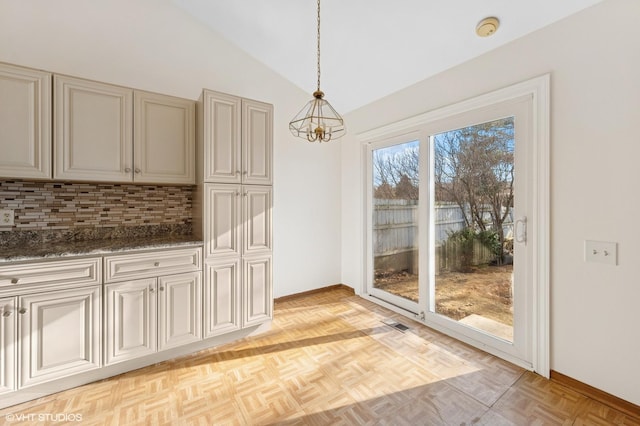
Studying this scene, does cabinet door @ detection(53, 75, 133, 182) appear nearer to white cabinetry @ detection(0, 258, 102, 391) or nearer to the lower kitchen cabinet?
white cabinetry @ detection(0, 258, 102, 391)

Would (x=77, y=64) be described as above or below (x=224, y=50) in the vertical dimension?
below

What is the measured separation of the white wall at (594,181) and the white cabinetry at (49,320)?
10.3 ft

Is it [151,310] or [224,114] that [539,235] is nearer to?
[224,114]

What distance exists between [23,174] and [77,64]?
1095 millimetres

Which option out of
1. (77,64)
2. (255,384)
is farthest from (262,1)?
(255,384)

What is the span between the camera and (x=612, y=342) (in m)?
1.70

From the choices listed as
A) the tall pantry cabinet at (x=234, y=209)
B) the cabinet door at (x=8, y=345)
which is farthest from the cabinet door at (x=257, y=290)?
the cabinet door at (x=8, y=345)

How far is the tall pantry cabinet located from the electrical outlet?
4.03 ft

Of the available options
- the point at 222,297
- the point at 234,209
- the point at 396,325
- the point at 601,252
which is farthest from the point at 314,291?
the point at 601,252

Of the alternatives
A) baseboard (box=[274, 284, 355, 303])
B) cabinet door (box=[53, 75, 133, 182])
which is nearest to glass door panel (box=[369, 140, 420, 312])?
baseboard (box=[274, 284, 355, 303])

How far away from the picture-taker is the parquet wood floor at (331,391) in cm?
162

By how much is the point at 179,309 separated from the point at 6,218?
137 cm

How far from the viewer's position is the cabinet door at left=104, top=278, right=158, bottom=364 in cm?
193

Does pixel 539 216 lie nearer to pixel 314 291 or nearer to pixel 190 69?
pixel 314 291
